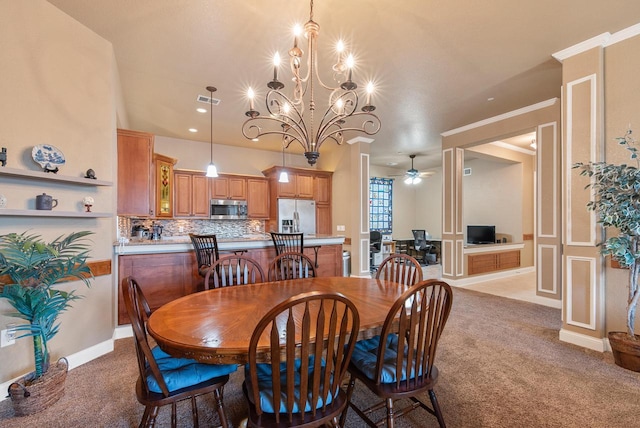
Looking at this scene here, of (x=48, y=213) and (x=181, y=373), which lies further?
(x=48, y=213)

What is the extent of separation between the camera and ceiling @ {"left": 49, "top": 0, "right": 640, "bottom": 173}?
7.73 ft

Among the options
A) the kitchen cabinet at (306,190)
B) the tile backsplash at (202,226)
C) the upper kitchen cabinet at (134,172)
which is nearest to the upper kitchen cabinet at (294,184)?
the kitchen cabinet at (306,190)

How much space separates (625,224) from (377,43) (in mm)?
2627

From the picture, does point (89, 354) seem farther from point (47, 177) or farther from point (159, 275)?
point (47, 177)

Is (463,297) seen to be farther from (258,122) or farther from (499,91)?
(258,122)

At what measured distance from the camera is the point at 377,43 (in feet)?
9.16

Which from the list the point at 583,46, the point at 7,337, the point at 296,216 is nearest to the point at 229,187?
the point at 296,216

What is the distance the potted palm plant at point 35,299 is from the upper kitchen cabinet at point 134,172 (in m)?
1.35

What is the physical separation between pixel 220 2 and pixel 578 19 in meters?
3.03

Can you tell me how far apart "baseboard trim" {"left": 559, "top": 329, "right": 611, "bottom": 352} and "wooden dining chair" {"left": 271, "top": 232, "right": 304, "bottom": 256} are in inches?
118

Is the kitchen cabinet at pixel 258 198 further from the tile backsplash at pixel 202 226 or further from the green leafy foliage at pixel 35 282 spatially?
the green leafy foliage at pixel 35 282

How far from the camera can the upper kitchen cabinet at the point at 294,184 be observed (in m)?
6.39

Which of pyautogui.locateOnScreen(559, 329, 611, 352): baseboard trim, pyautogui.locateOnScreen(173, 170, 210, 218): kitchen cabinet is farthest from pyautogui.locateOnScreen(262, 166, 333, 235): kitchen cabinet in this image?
pyautogui.locateOnScreen(559, 329, 611, 352): baseboard trim

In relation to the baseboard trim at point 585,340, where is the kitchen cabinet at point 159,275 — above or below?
above
